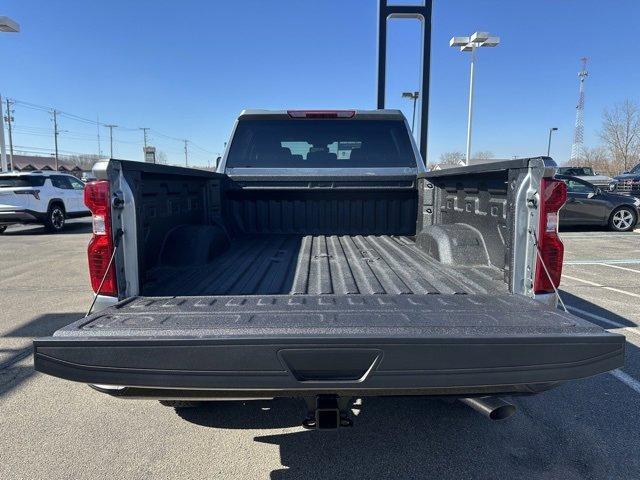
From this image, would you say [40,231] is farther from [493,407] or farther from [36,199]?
[493,407]

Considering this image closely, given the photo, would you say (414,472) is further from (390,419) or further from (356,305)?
(356,305)

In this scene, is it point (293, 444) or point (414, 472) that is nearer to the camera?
point (414, 472)

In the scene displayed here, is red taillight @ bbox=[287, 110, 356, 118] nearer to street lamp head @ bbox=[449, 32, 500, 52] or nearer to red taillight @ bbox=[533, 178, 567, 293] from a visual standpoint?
red taillight @ bbox=[533, 178, 567, 293]

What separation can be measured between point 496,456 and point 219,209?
3.00 meters

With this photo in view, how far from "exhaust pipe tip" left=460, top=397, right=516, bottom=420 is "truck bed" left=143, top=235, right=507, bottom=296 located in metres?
0.61

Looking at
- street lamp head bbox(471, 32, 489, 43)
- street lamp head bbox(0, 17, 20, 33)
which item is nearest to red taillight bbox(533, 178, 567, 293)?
street lamp head bbox(471, 32, 489, 43)

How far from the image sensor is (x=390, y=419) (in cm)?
285

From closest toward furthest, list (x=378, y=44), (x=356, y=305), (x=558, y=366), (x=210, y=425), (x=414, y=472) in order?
(x=558, y=366)
(x=356, y=305)
(x=414, y=472)
(x=210, y=425)
(x=378, y=44)

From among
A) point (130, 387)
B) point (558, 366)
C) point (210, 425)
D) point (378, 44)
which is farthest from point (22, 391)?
point (378, 44)

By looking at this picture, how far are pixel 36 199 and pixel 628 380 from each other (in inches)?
573

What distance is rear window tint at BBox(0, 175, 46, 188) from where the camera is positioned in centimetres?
1201

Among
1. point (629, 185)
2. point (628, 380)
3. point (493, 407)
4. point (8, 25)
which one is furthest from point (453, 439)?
point (8, 25)

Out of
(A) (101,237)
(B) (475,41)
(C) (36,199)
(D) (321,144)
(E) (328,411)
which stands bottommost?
(E) (328,411)

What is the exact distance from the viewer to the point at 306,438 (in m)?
2.64
